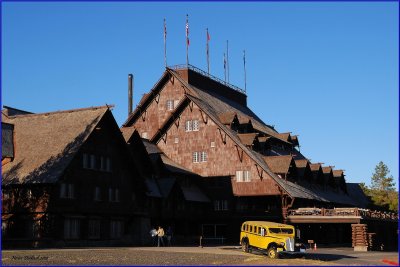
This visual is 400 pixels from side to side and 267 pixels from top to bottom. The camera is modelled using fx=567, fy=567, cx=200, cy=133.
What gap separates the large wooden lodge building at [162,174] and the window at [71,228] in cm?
9

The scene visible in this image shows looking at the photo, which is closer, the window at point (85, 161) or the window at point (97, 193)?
the window at point (85, 161)

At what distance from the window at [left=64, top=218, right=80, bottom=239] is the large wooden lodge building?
91 mm

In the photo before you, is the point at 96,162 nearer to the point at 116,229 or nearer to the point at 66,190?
the point at 66,190

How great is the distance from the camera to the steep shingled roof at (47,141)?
45.1 metres

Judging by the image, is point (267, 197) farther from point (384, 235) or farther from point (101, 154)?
point (101, 154)

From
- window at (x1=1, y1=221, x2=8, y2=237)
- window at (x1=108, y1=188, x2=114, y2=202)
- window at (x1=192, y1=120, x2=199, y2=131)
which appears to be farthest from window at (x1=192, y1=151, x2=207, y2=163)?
window at (x1=1, y1=221, x2=8, y2=237)

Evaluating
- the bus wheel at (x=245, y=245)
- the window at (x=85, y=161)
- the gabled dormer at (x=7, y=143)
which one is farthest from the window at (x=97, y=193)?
the bus wheel at (x=245, y=245)

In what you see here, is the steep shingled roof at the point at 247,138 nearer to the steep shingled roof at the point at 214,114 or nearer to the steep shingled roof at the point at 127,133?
the steep shingled roof at the point at 214,114

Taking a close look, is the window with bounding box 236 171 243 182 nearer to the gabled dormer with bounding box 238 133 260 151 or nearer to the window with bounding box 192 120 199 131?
the gabled dormer with bounding box 238 133 260 151

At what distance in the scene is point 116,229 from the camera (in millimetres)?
52219

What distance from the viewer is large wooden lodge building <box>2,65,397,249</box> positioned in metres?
45.5

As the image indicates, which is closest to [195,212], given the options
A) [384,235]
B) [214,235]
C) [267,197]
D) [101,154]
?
[214,235]

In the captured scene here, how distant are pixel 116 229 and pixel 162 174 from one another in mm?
11783

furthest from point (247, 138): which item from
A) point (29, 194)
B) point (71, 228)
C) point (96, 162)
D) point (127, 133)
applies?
point (29, 194)
